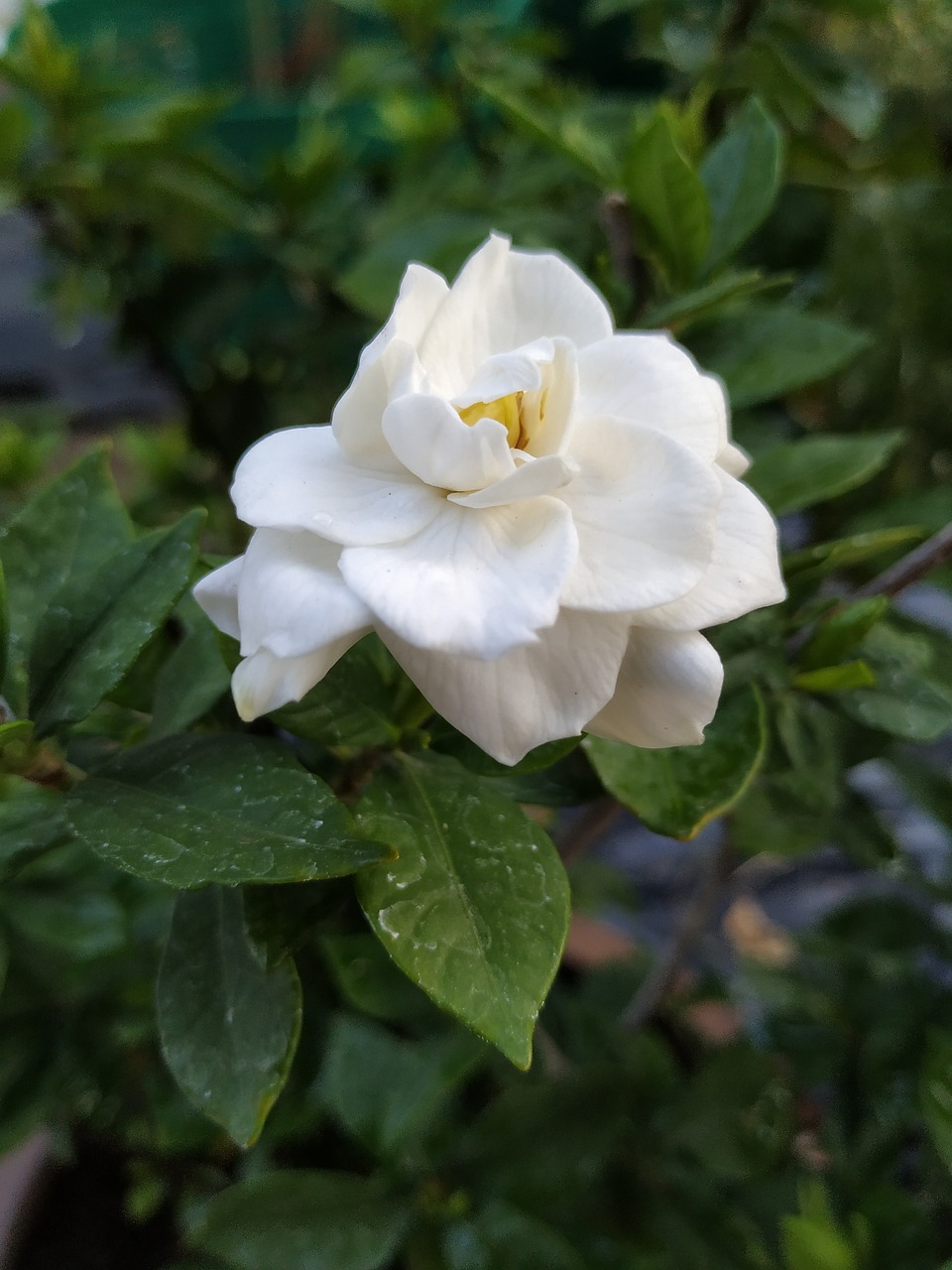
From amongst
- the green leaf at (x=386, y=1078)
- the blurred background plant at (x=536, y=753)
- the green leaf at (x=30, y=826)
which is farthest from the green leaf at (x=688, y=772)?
the green leaf at (x=386, y=1078)

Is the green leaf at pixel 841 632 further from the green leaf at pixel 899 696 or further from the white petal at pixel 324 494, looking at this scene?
the white petal at pixel 324 494

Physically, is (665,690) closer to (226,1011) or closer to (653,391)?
(653,391)

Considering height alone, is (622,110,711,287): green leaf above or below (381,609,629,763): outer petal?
above

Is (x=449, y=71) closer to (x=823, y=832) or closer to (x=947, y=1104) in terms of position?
(x=823, y=832)

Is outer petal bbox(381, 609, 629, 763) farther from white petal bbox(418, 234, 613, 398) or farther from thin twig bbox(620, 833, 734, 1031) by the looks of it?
thin twig bbox(620, 833, 734, 1031)

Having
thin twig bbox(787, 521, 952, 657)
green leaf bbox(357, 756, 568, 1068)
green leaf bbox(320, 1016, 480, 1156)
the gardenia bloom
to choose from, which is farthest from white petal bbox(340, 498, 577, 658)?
green leaf bbox(320, 1016, 480, 1156)

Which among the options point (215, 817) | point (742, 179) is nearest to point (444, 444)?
point (215, 817)

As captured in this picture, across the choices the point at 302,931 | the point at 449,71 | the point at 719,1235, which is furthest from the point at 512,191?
the point at 719,1235
